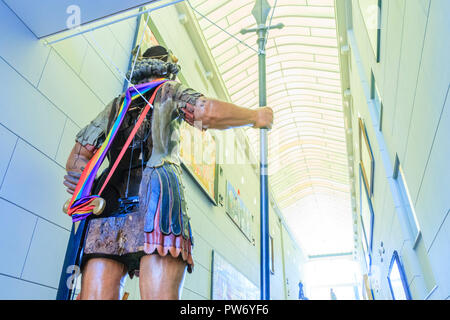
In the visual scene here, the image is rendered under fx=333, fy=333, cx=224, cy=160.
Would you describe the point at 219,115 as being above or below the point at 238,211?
below

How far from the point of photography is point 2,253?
1.66 m

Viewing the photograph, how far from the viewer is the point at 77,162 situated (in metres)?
1.74

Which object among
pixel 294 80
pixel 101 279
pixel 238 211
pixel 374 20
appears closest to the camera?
pixel 101 279

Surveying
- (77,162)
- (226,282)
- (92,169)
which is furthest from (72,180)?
(226,282)

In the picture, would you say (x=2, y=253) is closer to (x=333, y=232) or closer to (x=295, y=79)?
(x=295, y=79)

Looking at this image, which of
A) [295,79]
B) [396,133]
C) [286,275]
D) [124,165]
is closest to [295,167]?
[286,275]

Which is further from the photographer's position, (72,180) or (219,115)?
(72,180)

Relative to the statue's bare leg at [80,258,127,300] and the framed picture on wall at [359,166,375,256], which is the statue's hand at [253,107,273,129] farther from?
the framed picture on wall at [359,166,375,256]

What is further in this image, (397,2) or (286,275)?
(286,275)

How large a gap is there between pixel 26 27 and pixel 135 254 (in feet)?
4.80

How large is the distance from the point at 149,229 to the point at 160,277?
19 cm

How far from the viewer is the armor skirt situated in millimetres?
1325

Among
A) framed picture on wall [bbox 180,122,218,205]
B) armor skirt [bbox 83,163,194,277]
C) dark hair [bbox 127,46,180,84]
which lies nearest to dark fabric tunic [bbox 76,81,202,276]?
armor skirt [bbox 83,163,194,277]

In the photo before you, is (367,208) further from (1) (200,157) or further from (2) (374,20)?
(2) (374,20)
